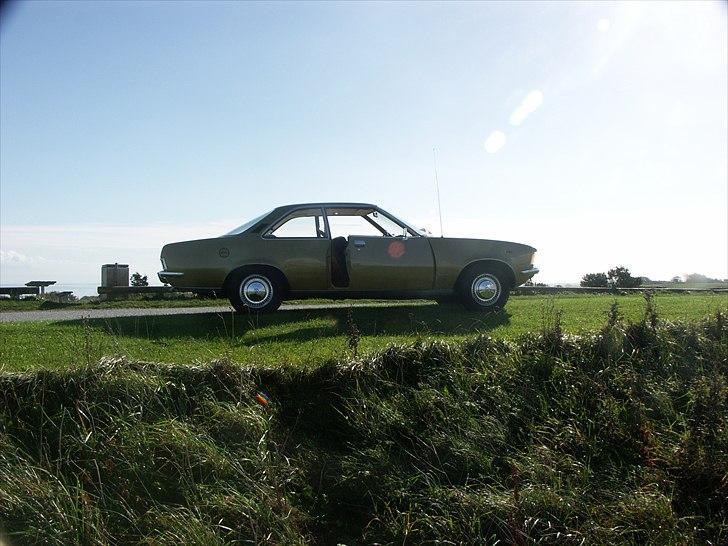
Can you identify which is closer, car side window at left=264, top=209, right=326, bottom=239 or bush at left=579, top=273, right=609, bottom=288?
car side window at left=264, top=209, right=326, bottom=239

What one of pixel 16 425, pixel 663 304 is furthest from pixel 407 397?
pixel 663 304

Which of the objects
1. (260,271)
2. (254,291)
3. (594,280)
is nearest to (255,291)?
(254,291)

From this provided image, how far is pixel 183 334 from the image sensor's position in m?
7.43

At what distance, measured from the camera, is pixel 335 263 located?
8891 mm

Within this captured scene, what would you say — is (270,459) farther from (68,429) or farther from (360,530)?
(68,429)

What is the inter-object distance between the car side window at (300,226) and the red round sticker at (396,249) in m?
0.90

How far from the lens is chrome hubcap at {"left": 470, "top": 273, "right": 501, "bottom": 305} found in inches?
350

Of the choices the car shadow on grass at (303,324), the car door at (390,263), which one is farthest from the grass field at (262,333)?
the car door at (390,263)

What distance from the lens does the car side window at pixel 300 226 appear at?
885cm

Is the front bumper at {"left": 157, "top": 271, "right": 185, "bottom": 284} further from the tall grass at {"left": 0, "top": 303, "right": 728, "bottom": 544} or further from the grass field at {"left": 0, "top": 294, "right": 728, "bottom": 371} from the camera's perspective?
the tall grass at {"left": 0, "top": 303, "right": 728, "bottom": 544}

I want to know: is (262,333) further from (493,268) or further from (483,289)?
(493,268)

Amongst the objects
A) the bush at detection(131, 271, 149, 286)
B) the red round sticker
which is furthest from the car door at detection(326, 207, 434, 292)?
the bush at detection(131, 271, 149, 286)

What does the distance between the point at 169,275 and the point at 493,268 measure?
4232mm

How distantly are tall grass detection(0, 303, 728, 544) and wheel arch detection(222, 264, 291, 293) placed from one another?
9.07 ft
